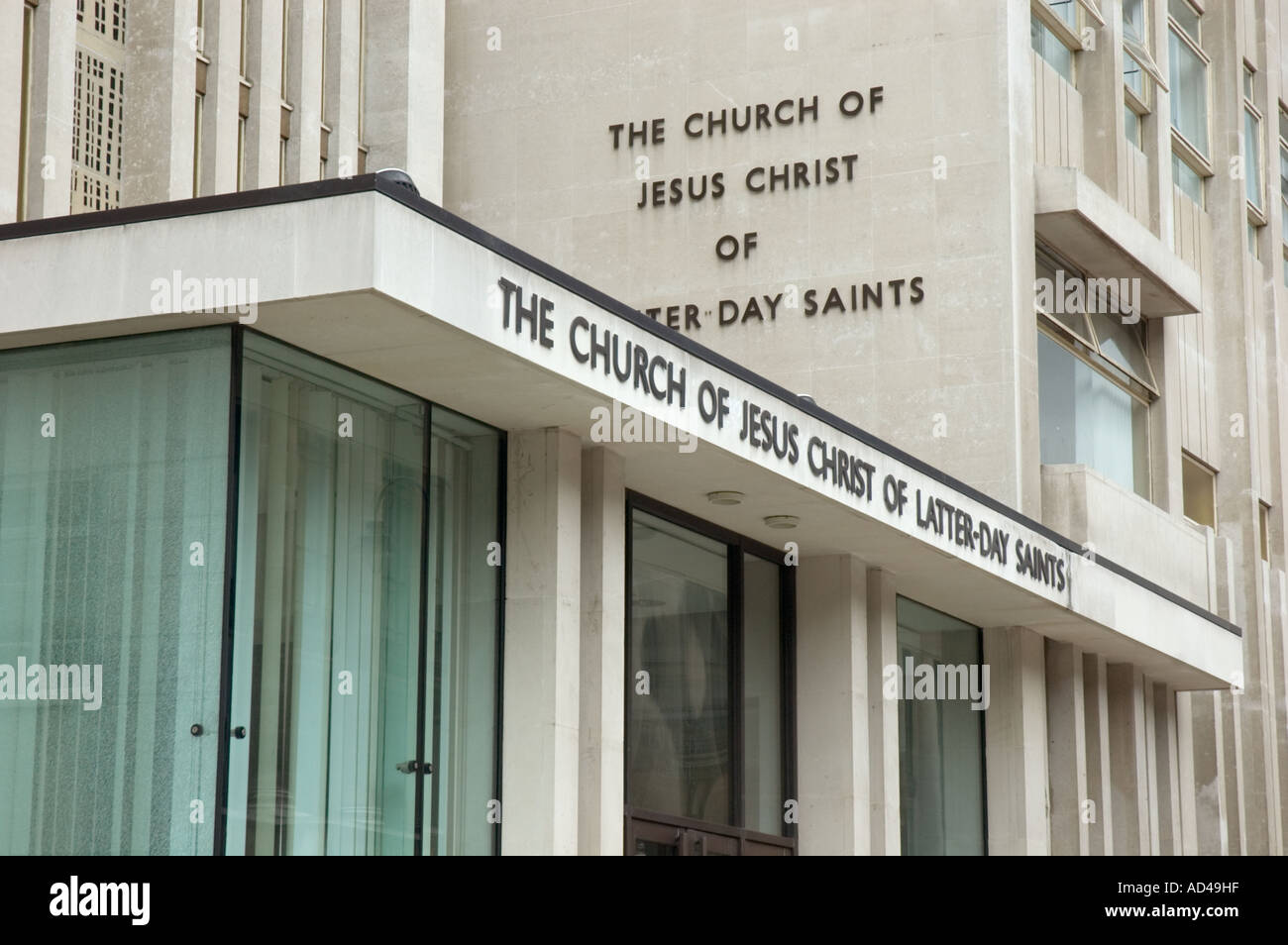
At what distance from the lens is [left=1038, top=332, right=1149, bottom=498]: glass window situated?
2517cm

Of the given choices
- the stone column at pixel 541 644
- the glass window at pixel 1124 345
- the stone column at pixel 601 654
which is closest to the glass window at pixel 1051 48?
the glass window at pixel 1124 345

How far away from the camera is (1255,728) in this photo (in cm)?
3356

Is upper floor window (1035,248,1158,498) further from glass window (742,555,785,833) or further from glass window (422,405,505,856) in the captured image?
glass window (422,405,505,856)

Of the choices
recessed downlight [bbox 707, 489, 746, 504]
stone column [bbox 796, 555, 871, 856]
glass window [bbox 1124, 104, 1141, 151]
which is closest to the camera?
recessed downlight [bbox 707, 489, 746, 504]

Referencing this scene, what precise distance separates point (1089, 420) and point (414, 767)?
1398 cm

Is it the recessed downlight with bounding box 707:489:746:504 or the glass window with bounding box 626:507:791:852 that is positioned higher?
the recessed downlight with bounding box 707:489:746:504

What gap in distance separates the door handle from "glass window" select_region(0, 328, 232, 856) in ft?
7.45

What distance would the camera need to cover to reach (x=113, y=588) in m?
13.2

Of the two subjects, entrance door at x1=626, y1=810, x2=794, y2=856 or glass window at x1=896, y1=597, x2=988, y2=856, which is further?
glass window at x1=896, y1=597, x2=988, y2=856

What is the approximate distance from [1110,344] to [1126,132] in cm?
396

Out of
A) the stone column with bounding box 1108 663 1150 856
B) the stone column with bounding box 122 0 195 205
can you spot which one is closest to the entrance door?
the stone column with bounding box 1108 663 1150 856

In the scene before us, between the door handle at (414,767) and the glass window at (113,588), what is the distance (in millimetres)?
2269

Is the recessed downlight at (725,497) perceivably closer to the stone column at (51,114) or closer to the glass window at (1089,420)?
the glass window at (1089,420)

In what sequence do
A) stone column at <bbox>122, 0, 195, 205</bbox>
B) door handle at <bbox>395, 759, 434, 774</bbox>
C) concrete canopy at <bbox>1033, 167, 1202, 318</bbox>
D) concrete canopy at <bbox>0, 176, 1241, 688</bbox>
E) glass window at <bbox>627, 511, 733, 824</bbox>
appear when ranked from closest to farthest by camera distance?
concrete canopy at <bbox>0, 176, 1241, 688</bbox> < door handle at <bbox>395, 759, 434, 774</bbox> < glass window at <bbox>627, 511, 733, 824</bbox> < stone column at <bbox>122, 0, 195, 205</bbox> < concrete canopy at <bbox>1033, 167, 1202, 318</bbox>
